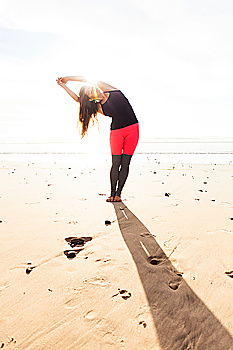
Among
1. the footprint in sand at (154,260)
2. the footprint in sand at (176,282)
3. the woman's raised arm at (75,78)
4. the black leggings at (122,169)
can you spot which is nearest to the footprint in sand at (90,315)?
the footprint in sand at (176,282)

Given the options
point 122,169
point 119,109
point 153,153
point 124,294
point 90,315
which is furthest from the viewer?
point 153,153

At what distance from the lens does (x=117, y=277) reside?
2.25m

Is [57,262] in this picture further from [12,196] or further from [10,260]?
[12,196]

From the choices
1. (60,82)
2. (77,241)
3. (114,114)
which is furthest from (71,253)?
(60,82)

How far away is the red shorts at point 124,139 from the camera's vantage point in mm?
5000

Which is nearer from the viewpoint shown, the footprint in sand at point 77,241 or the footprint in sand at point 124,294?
the footprint in sand at point 124,294

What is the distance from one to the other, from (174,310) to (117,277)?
0.60 m

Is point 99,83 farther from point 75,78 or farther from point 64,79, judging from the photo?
point 64,79

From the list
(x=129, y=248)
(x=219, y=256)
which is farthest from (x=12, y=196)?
(x=219, y=256)

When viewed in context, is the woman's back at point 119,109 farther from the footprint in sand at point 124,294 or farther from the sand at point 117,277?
the footprint in sand at point 124,294

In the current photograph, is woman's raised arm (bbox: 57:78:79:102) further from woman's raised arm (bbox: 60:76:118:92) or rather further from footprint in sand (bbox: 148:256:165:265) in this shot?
footprint in sand (bbox: 148:256:165:265)

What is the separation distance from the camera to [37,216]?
3.97 meters

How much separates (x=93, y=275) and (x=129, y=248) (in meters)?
0.67

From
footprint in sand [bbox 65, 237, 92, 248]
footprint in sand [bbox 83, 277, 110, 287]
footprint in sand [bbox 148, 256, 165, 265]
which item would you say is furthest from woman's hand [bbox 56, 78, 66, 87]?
footprint in sand [bbox 83, 277, 110, 287]
